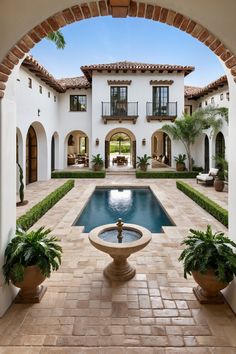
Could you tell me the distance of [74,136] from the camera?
103 ft

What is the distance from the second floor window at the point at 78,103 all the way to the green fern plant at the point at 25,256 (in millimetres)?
19718

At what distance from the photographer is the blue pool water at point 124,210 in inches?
383

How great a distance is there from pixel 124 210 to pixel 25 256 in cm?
787

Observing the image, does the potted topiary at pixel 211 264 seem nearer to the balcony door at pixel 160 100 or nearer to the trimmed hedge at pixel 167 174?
the trimmed hedge at pixel 167 174

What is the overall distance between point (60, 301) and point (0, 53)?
3.92m

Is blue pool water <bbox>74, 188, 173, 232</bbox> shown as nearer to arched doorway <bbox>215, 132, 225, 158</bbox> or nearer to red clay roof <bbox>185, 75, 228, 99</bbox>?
arched doorway <bbox>215, 132, 225, 158</bbox>

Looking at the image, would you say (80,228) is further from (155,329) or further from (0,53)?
(0,53)

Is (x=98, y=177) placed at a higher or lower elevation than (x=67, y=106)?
lower

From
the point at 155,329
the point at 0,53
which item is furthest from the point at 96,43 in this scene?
the point at 155,329

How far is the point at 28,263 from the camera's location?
404cm

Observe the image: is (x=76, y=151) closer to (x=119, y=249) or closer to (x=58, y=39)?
(x=58, y=39)

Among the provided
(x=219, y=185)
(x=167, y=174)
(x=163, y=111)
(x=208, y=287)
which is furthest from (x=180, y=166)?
(x=208, y=287)

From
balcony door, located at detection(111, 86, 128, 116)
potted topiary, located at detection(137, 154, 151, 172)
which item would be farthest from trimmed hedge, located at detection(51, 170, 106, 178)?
balcony door, located at detection(111, 86, 128, 116)

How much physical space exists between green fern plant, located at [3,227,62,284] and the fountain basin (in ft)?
3.04
